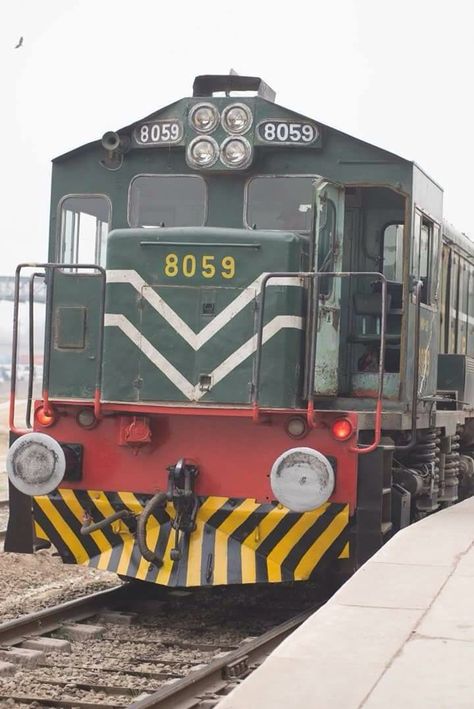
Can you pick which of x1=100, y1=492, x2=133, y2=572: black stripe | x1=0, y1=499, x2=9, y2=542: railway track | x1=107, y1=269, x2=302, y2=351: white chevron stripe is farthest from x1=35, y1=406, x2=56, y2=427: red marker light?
x1=0, y1=499, x2=9, y2=542: railway track

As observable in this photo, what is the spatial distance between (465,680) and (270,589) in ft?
17.5

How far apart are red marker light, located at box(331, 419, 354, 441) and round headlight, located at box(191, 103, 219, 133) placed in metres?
2.36

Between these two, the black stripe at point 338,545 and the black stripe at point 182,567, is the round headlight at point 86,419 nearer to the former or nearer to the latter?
the black stripe at point 182,567

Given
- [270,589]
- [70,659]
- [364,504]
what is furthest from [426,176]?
[70,659]

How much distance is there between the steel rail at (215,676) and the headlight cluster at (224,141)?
3.31m

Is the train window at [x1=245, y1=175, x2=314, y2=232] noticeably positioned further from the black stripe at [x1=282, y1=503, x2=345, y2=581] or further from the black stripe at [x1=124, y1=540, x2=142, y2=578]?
the black stripe at [x1=124, y1=540, x2=142, y2=578]

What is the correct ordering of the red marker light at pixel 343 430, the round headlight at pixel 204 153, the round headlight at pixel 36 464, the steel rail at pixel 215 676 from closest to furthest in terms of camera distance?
the steel rail at pixel 215 676
the red marker light at pixel 343 430
the round headlight at pixel 36 464
the round headlight at pixel 204 153

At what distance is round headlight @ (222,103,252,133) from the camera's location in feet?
28.2

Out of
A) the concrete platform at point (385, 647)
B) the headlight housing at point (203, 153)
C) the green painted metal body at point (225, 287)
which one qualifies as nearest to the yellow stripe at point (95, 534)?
the green painted metal body at point (225, 287)

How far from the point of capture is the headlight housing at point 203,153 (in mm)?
8625

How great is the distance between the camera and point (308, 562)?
812 cm

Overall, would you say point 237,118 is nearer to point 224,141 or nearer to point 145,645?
point 224,141

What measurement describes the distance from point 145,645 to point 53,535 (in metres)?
1.25

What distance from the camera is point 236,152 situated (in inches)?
338
